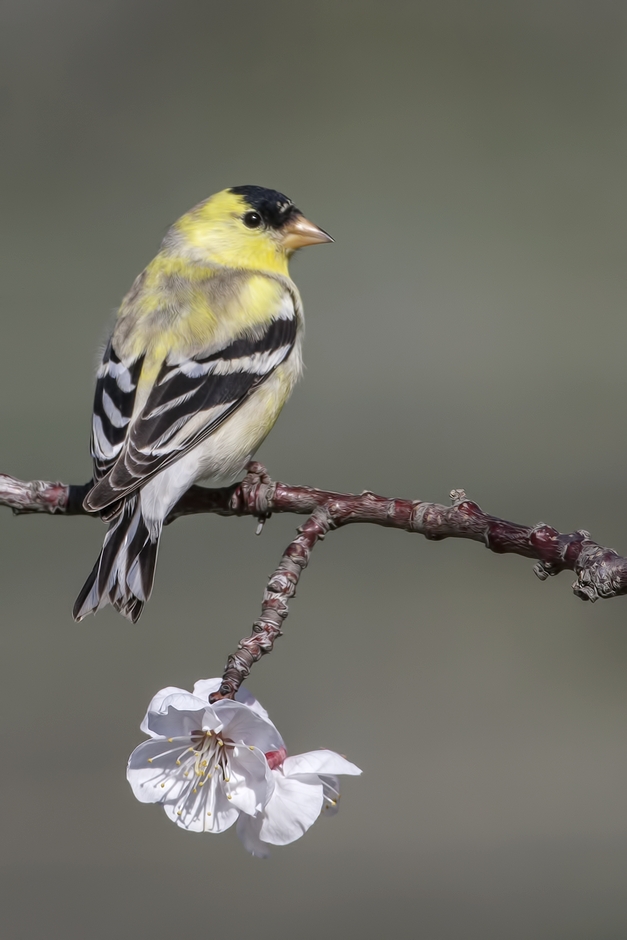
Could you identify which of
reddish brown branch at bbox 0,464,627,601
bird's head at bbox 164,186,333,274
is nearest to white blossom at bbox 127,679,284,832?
→ reddish brown branch at bbox 0,464,627,601

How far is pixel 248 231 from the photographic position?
257 centimetres

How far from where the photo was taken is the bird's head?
2.54m

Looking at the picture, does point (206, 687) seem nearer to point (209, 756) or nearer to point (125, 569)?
point (209, 756)

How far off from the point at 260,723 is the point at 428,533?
40cm

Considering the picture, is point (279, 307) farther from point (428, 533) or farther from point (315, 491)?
point (428, 533)

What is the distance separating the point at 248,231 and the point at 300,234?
15 cm

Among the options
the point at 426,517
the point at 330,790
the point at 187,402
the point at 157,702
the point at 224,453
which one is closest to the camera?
the point at 157,702

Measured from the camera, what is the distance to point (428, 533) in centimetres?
131

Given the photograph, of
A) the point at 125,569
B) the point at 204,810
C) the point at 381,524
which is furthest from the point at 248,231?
the point at 204,810

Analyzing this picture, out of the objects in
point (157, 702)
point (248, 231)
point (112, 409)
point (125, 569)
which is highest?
point (248, 231)

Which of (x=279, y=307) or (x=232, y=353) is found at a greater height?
(x=279, y=307)

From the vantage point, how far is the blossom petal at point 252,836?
1126 millimetres

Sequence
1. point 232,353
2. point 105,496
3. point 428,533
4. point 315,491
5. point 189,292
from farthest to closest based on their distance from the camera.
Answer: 1. point 189,292
2. point 232,353
3. point 105,496
4. point 315,491
5. point 428,533

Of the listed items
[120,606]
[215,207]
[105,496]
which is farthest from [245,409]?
[215,207]
